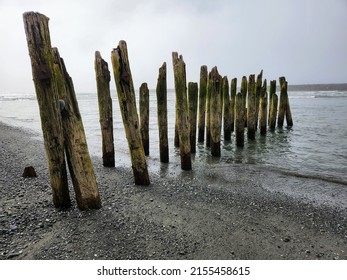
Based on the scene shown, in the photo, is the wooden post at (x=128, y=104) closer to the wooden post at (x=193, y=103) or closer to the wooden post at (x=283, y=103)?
the wooden post at (x=193, y=103)

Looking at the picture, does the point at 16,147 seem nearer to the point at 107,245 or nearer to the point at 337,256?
the point at 107,245

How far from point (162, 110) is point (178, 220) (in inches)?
148

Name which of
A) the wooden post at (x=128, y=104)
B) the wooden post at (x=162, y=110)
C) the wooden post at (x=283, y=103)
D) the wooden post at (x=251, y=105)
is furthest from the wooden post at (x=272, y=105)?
the wooden post at (x=128, y=104)

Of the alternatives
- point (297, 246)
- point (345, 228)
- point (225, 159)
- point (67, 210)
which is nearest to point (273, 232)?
point (297, 246)

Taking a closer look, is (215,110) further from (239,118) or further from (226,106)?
(226,106)

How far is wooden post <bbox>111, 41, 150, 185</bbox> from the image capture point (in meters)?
4.82

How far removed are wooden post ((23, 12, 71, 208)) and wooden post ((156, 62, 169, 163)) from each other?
3.58 m

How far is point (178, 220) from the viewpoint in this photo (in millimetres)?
4090

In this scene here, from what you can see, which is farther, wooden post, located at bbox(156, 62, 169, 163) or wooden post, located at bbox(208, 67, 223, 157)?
wooden post, located at bbox(208, 67, 223, 157)

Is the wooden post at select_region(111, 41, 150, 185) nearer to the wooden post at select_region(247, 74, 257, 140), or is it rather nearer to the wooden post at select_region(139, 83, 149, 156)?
the wooden post at select_region(139, 83, 149, 156)

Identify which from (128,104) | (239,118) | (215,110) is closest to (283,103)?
(239,118)

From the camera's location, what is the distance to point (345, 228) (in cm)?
410

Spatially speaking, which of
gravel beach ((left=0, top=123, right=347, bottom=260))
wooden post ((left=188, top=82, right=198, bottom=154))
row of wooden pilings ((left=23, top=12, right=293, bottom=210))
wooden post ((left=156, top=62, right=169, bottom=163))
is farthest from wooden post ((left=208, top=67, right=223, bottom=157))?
gravel beach ((left=0, top=123, right=347, bottom=260))

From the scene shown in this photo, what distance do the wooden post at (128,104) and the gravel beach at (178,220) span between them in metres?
0.38
